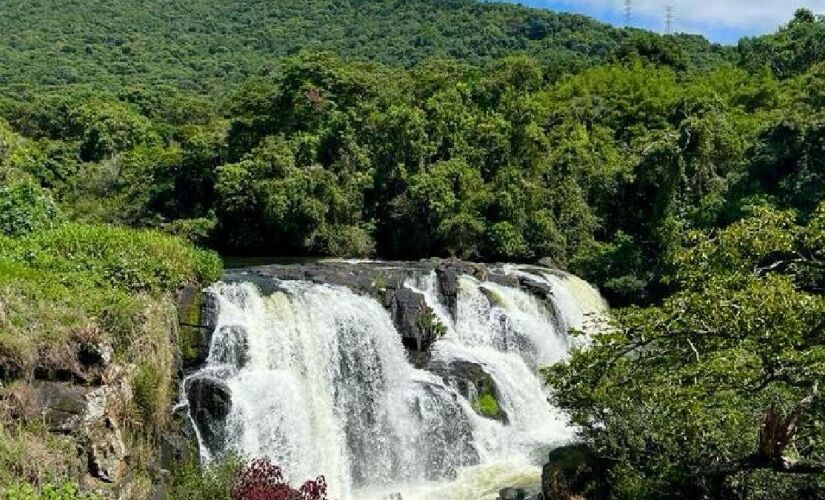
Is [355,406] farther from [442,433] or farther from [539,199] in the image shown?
[539,199]

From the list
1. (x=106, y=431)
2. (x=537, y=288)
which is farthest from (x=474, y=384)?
(x=106, y=431)

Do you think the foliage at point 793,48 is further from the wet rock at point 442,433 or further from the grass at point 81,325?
the grass at point 81,325

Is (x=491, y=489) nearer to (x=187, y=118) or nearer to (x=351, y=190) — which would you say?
(x=351, y=190)

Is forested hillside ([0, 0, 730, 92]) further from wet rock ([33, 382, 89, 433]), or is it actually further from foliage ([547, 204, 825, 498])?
foliage ([547, 204, 825, 498])

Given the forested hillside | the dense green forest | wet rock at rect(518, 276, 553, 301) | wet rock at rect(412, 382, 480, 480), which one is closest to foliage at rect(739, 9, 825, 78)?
the dense green forest

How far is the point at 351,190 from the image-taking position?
29.2m

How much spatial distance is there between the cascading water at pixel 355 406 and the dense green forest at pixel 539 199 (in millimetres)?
1763

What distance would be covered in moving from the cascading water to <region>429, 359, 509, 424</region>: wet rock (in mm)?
72

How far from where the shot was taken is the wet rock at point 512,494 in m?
12.7

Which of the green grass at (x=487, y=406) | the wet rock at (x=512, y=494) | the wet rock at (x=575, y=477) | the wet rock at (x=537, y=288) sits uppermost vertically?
the wet rock at (x=537, y=288)

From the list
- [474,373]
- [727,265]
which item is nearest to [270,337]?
[474,373]

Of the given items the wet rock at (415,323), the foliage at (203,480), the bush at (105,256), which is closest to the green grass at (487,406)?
the wet rock at (415,323)

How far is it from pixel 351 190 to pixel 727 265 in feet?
71.6

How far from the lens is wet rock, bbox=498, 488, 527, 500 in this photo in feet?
41.7
